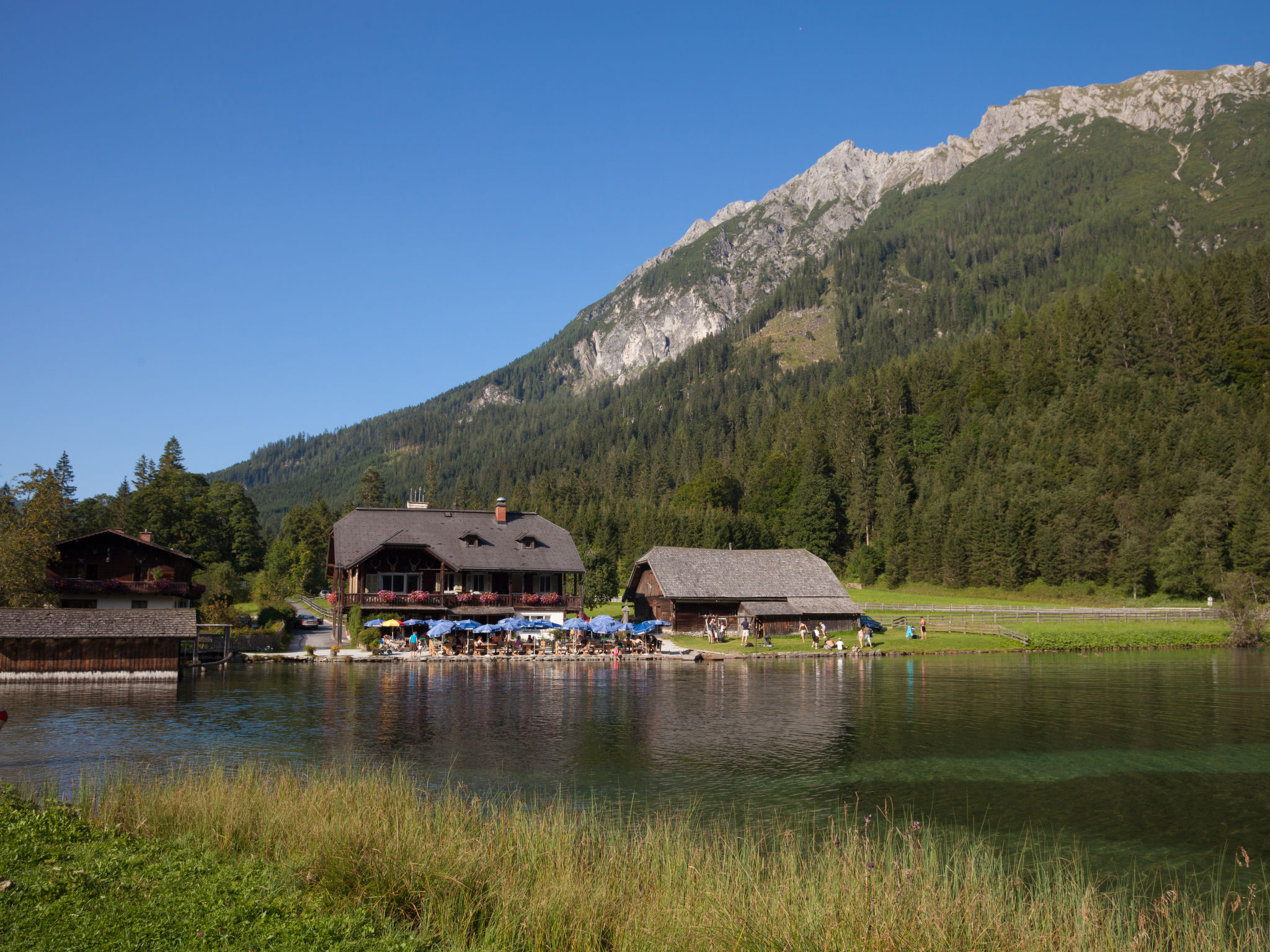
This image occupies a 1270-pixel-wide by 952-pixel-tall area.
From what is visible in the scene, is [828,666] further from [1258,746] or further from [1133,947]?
[1133,947]

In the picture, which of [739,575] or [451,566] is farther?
[739,575]

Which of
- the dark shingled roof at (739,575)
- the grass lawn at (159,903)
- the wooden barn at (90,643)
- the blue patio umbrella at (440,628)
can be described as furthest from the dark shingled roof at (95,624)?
the dark shingled roof at (739,575)

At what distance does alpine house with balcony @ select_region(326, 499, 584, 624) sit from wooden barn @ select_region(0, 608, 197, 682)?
19417mm

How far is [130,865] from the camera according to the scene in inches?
462

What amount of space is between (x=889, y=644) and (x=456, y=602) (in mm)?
32678

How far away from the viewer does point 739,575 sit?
73312 millimetres

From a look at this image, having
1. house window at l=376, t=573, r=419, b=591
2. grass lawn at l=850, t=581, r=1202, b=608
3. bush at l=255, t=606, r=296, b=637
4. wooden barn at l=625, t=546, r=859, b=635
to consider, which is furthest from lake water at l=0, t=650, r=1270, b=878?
grass lawn at l=850, t=581, r=1202, b=608

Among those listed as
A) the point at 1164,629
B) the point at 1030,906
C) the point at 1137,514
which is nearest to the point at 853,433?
the point at 1137,514

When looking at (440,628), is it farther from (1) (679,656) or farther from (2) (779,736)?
(2) (779,736)

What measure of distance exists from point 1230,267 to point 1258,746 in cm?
12726

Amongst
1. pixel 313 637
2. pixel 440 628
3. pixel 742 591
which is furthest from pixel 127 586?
pixel 742 591

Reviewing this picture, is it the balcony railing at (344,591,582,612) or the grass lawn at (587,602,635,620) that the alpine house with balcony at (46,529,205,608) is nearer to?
the balcony railing at (344,591,582,612)

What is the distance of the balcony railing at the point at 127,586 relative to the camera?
57531 millimetres

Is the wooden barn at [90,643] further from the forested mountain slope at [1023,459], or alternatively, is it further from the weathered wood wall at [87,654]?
the forested mountain slope at [1023,459]
